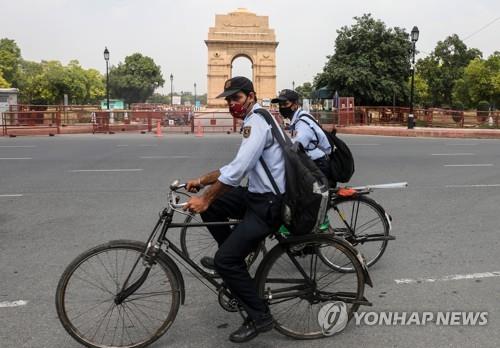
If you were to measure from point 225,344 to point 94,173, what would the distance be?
864cm

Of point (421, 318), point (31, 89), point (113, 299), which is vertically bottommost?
point (421, 318)

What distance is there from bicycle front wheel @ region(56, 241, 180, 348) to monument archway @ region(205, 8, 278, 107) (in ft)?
200

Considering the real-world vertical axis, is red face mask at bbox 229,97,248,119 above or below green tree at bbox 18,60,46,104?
below

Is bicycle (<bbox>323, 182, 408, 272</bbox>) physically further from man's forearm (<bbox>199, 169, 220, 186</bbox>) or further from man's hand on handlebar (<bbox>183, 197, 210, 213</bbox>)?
man's hand on handlebar (<bbox>183, 197, 210, 213</bbox>)

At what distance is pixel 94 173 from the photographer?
11406 millimetres

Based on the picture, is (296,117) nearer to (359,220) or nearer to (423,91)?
(359,220)

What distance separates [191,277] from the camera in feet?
15.5

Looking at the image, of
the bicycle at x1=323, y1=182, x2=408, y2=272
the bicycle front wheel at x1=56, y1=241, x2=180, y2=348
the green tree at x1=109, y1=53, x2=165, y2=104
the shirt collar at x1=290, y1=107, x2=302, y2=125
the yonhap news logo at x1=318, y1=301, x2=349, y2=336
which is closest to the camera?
the bicycle front wheel at x1=56, y1=241, x2=180, y2=348

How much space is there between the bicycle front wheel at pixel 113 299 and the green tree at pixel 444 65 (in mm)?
68400

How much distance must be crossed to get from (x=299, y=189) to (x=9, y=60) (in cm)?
9133

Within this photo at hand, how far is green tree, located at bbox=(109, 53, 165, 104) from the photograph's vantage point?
10831cm

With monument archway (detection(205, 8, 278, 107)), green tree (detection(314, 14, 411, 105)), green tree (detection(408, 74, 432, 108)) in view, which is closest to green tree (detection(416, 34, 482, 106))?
green tree (detection(408, 74, 432, 108))

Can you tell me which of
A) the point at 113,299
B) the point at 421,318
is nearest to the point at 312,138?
the point at 421,318

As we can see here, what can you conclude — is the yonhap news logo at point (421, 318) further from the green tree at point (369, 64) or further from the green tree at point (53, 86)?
the green tree at point (53, 86)
